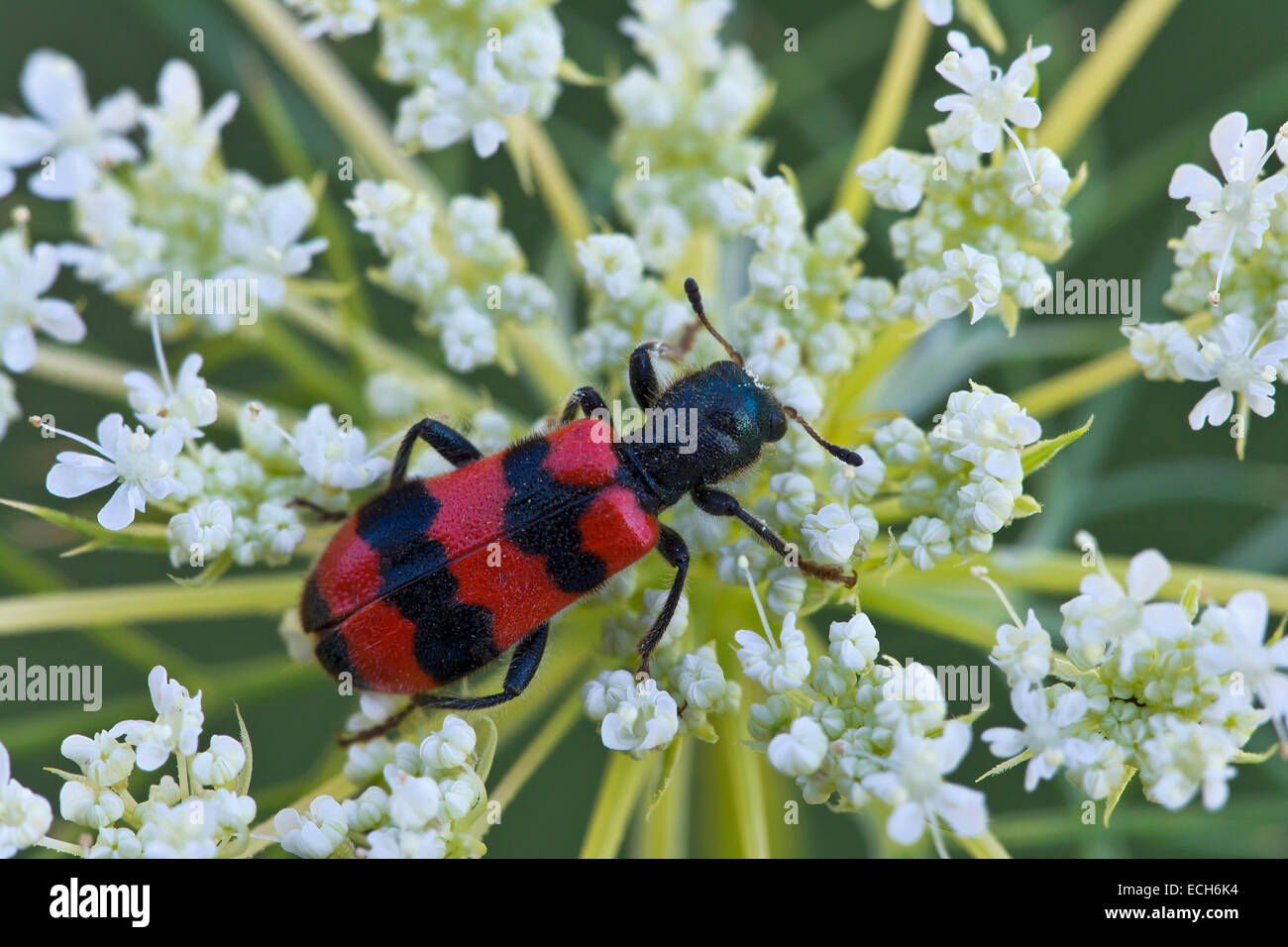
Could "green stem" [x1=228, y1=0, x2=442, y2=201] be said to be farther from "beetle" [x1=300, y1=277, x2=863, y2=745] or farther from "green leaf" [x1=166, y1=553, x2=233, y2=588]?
"green leaf" [x1=166, y1=553, x2=233, y2=588]

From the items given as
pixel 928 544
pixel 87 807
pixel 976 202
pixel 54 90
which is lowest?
pixel 87 807

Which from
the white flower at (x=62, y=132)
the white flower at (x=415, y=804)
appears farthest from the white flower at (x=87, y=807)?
the white flower at (x=62, y=132)

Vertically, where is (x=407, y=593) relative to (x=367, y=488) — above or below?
below

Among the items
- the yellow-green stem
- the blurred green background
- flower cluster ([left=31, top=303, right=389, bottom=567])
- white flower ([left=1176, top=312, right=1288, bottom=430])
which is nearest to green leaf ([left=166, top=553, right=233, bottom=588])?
flower cluster ([left=31, top=303, right=389, bottom=567])

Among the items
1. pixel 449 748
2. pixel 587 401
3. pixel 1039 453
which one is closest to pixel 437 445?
pixel 587 401

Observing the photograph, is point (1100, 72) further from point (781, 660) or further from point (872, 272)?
point (781, 660)
